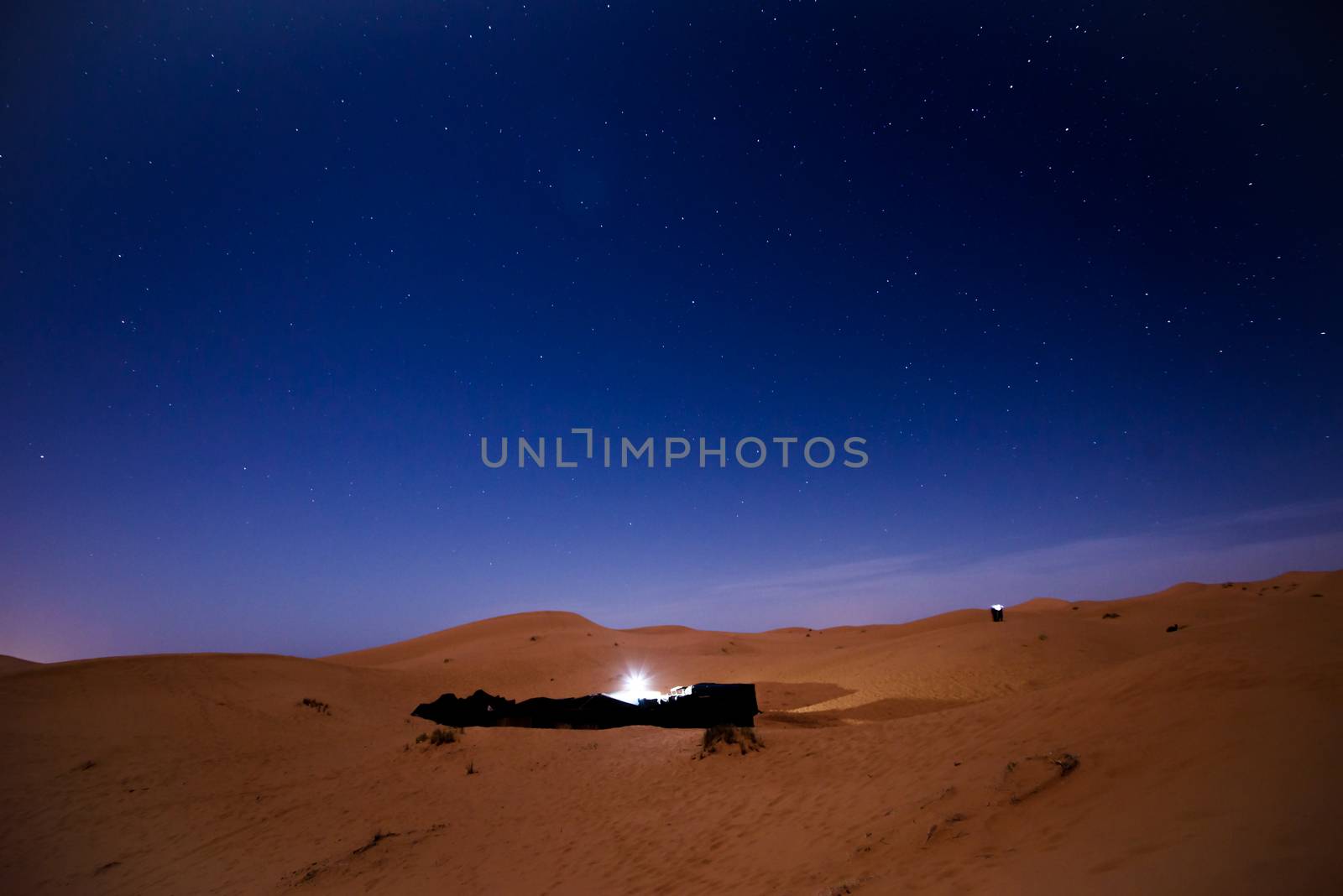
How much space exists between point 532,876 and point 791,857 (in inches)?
174

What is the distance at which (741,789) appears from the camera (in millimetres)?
11859

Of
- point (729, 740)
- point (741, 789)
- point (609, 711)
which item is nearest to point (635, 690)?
point (609, 711)

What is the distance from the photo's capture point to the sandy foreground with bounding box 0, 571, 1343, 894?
573 centimetres

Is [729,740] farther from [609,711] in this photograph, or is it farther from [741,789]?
[609,711]

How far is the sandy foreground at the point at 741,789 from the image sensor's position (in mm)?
5727

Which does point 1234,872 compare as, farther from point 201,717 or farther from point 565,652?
point 565,652

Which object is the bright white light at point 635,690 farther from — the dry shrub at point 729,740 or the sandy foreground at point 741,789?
the dry shrub at point 729,740

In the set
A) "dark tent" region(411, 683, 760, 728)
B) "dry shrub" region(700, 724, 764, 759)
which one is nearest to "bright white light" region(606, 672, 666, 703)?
"dark tent" region(411, 683, 760, 728)

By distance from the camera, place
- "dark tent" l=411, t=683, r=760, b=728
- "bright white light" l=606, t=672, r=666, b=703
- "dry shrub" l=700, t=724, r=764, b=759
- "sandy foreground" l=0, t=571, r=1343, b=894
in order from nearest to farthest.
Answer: "sandy foreground" l=0, t=571, r=1343, b=894
"dry shrub" l=700, t=724, r=764, b=759
"dark tent" l=411, t=683, r=760, b=728
"bright white light" l=606, t=672, r=666, b=703

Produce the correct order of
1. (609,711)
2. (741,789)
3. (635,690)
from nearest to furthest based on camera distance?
(741,789) < (609,711) < (635,690)

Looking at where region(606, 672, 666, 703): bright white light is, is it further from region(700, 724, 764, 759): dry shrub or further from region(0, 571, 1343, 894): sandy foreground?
region(700, 724, 764, 759): dry shrub

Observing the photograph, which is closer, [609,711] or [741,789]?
[741,789]

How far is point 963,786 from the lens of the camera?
8633mm

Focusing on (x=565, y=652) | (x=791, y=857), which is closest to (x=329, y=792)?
(x=791, y=857)
